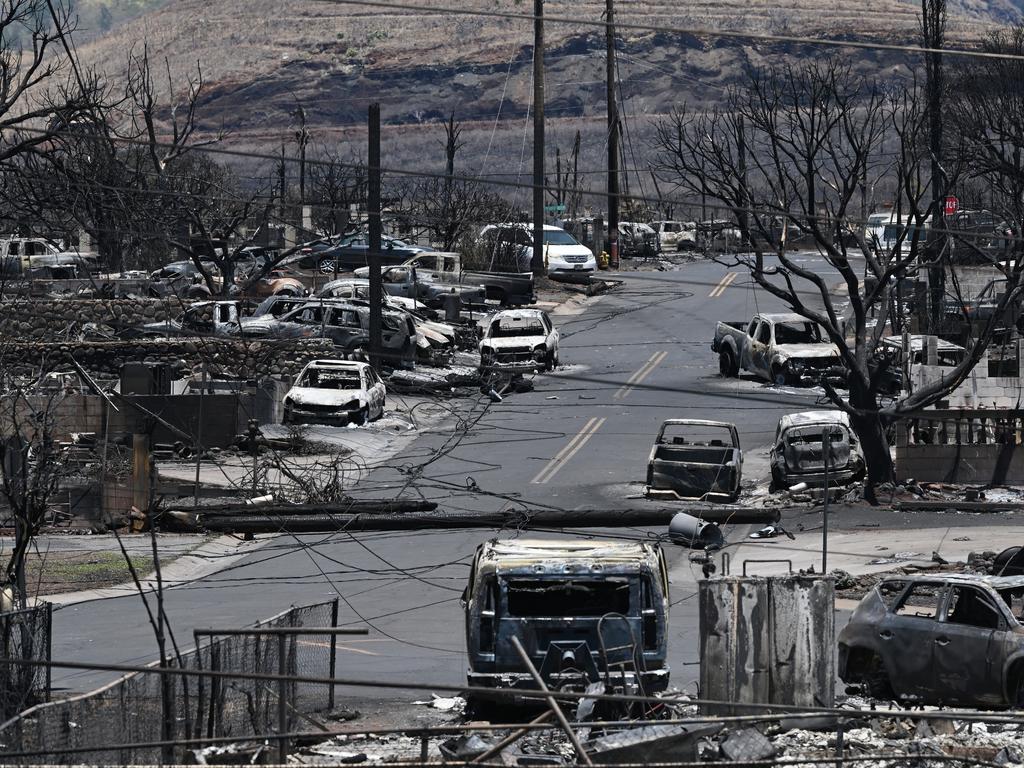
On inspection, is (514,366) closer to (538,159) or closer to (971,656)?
(538,159)

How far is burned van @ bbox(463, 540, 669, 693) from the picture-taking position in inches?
581

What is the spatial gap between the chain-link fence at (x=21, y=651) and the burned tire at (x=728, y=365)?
27.5 meters

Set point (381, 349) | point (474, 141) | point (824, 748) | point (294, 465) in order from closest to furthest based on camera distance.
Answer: point (824, 748) < point (294, 465) < point (381, 349) < point (474, 141)

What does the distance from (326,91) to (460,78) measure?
14.2m

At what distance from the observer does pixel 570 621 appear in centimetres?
1486

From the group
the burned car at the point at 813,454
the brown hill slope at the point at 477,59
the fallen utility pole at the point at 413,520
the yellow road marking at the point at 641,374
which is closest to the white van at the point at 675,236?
the yellow road marking at the point at 641,374

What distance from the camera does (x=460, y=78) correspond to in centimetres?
17688

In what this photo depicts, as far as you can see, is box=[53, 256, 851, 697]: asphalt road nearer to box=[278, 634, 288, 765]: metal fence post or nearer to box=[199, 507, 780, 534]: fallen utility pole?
box=[199, 507, 780, 534]: fallen utility pole

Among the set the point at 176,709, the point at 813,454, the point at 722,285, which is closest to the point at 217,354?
the point at 813,454

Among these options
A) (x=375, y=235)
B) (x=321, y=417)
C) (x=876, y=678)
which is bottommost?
(x=321, y=417)

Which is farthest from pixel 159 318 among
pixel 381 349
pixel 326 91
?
pixel 326 91

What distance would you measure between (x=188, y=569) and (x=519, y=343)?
1702 centimetres

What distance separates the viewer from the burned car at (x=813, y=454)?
29.2 metres

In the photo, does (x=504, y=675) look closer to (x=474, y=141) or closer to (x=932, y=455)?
(x=932, y=455)
